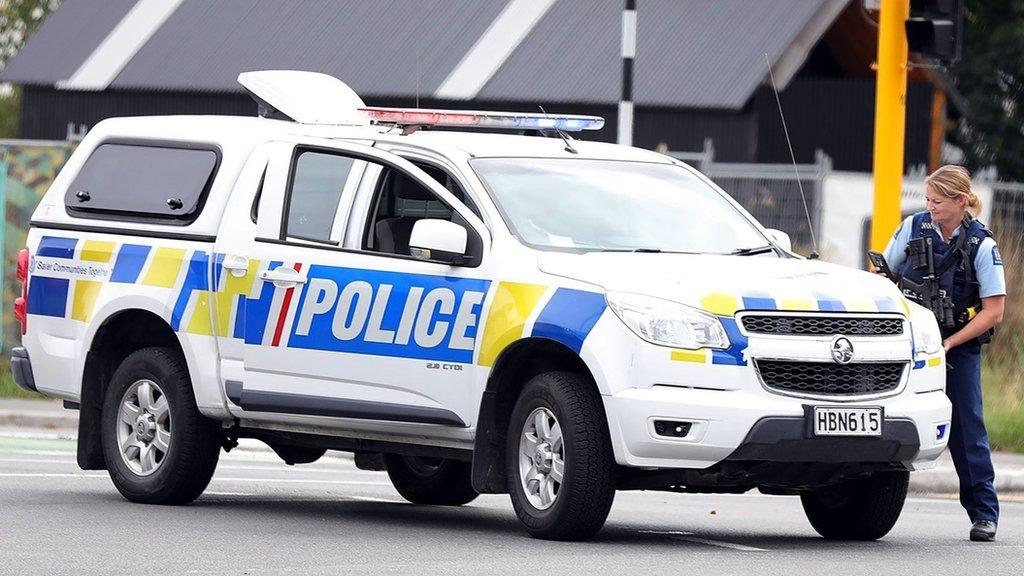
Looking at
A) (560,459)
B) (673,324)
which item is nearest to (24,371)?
(560,459)

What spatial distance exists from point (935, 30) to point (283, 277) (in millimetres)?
5528

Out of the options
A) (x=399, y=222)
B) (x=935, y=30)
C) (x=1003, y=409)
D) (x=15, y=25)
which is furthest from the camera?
(x=15, y=25)

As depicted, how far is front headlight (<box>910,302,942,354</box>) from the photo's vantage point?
9672mm

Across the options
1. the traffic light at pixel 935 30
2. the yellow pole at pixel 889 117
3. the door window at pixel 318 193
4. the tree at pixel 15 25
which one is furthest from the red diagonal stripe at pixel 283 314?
the tree at pixel 15 25

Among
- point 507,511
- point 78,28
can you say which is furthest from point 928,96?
point 507,511

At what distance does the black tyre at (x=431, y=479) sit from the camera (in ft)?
38.7

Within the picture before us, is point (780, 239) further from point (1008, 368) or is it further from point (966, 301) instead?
point (1008, 368)

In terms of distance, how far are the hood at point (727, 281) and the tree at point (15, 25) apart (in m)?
43.3

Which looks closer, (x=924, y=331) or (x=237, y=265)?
(x=924, y=331)

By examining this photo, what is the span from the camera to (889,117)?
1454 centimetres

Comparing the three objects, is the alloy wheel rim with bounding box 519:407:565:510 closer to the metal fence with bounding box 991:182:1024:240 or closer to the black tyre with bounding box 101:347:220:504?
the black tyre with bounding box 101:347:220:504

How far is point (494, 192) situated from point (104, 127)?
8.95 ft

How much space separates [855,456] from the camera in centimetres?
930

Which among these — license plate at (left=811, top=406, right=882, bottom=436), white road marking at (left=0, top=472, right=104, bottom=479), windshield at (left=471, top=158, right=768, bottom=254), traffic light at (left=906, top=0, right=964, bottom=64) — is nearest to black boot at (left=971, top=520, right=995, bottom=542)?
license plate at (left=811, top=406, right=882, bottom=436)
